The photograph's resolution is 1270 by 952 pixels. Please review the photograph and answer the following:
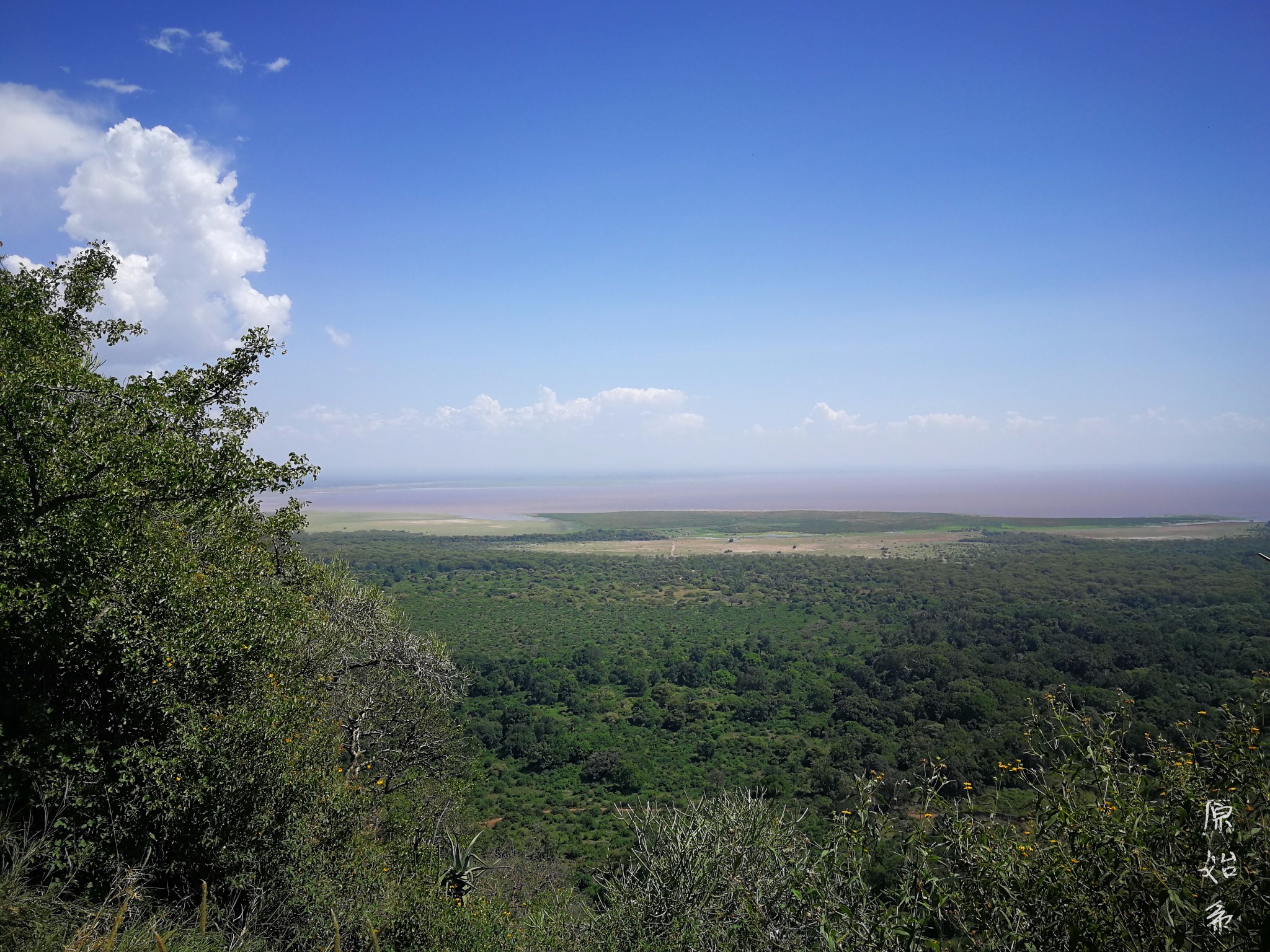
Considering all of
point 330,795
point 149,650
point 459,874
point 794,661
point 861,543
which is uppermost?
point 149,650

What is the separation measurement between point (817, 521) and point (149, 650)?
116 m

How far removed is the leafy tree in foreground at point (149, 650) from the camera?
573 cm

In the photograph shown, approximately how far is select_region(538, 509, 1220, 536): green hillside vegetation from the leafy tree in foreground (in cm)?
9589

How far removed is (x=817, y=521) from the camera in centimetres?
11525

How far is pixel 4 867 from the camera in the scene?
4.75 metres

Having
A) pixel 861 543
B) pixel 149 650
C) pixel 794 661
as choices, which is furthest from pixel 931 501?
pixel 149 650

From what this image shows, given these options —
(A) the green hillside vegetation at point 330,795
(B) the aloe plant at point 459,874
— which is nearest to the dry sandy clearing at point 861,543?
(A) the green hillside vegetation at point 330,795

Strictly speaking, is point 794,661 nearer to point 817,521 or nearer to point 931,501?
point 817,521

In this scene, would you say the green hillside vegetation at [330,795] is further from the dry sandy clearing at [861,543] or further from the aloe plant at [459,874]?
the dry sandy clearing at [861,543]

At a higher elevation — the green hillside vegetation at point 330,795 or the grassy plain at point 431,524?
the green hillside vegetation at point 330,795

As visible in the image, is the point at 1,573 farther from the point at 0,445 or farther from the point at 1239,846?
the point at 1239,846

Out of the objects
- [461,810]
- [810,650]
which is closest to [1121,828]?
[461,810]

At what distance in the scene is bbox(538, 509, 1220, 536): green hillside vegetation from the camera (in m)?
101

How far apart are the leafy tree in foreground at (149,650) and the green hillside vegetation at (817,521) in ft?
315
